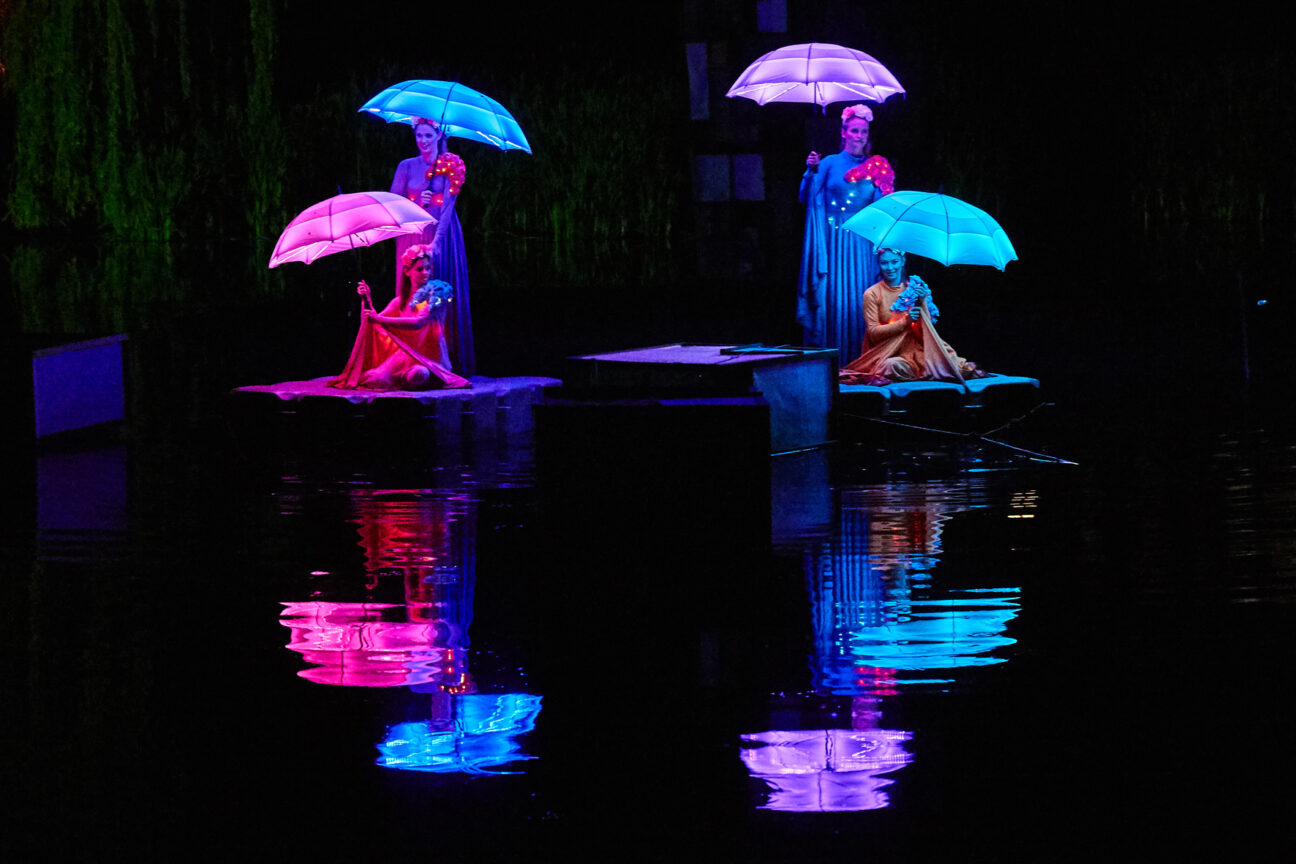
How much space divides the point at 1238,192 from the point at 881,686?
58.6ft

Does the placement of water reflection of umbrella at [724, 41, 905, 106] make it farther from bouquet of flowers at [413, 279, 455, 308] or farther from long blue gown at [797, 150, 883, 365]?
bouquet of flowers at [413, 279, 455, 308]

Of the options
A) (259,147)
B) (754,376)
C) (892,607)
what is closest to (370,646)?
(892,607)

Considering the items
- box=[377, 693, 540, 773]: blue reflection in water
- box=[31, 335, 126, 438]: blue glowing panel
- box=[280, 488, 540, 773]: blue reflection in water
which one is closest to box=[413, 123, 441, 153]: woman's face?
box=[31, 335, 126, 438]: blue glowing panel

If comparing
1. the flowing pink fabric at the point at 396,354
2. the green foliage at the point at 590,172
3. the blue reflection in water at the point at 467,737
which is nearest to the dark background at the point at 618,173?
the green foliage at the point at 590,172

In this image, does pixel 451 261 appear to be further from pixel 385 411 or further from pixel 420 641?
pixel 420 641

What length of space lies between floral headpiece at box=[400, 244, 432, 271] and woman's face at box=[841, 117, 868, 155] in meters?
2.45

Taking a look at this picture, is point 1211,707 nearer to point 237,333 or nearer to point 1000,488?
point 1000,488

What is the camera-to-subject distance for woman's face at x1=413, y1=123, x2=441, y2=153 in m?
10.5

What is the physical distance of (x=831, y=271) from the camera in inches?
433

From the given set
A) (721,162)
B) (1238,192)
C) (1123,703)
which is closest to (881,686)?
(1123,703)

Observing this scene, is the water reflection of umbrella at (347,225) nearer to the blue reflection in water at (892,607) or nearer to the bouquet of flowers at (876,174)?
the bouquet of flowers at (876,174)

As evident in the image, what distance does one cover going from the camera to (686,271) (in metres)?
21.3

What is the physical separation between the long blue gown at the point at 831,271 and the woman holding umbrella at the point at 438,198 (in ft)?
6.49

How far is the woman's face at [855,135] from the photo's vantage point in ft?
35.3
